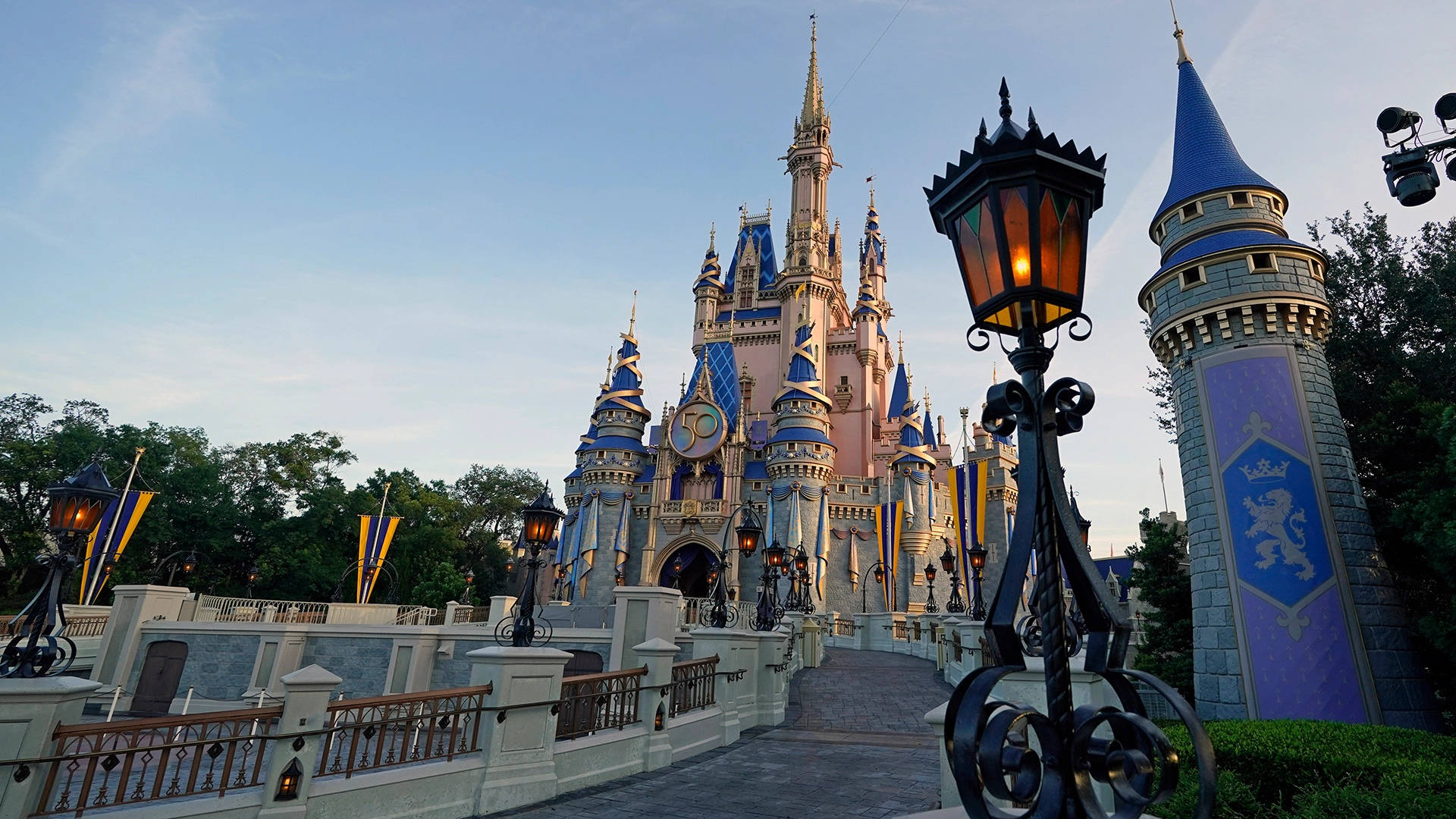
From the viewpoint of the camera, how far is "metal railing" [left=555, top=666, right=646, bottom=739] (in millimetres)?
8641

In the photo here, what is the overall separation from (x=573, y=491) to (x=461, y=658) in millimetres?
27996

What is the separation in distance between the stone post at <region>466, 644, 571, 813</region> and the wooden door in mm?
19146

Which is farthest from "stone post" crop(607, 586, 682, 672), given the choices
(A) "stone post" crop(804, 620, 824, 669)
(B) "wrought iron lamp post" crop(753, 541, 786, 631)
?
(A) "stone post" crop(804, 620, 824, 669)

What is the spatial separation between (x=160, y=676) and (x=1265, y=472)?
29.4 m

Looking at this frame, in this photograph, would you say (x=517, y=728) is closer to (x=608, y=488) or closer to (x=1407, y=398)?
(x=1407, y=398)

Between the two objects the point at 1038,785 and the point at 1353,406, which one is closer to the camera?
the point at 1038,785

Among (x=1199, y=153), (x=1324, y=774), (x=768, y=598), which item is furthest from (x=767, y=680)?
(x=1199, y=153)

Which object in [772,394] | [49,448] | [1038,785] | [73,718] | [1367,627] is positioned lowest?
[73,718]

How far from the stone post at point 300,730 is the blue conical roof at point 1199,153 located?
19.5 metres

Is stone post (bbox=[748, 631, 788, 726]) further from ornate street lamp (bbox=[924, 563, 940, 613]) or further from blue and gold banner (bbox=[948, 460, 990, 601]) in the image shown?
blue and gold banner (bbox=[948, 460, 990, 601])

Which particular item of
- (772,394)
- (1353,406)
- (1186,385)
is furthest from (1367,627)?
(772,394)

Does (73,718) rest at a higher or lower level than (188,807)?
higher

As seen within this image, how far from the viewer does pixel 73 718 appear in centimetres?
581

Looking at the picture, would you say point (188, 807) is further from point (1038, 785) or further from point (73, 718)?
point (1038, 785)
